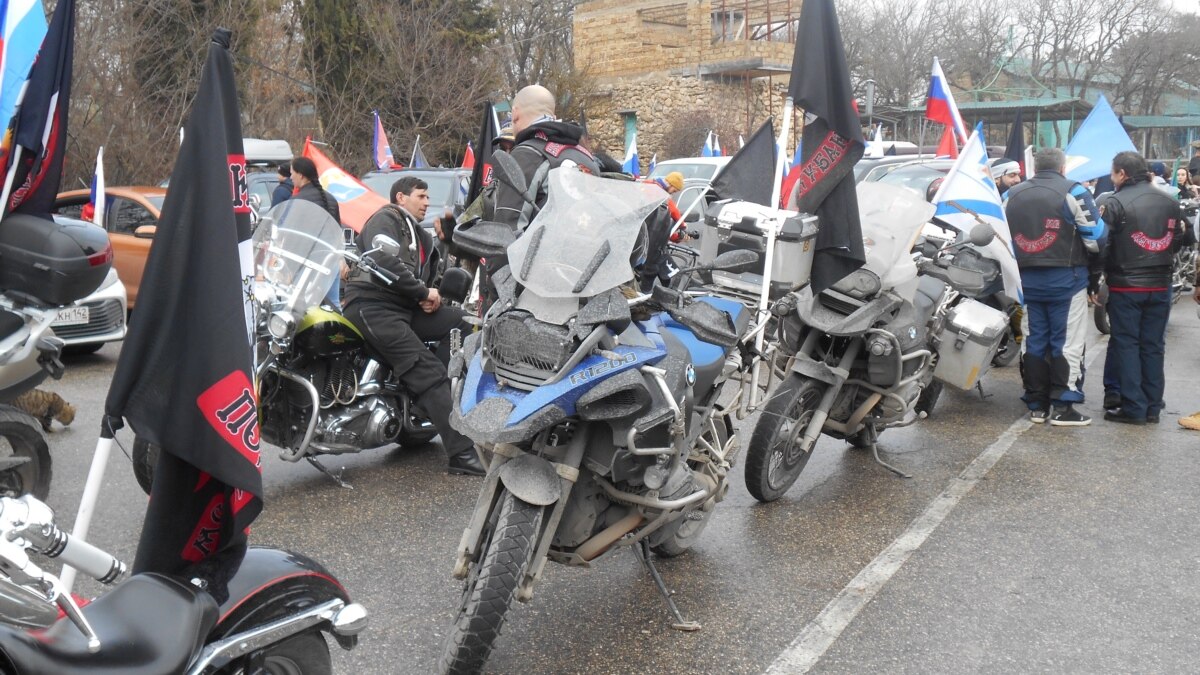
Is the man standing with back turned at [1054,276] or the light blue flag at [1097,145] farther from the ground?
the light blue flag at [1097,145]

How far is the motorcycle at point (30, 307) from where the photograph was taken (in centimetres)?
523

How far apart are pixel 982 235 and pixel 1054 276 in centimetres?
140

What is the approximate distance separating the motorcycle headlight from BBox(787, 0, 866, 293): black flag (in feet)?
9.09

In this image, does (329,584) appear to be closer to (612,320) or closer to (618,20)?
(612,320)

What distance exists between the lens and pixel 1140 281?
7.89m

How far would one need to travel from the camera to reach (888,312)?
6.14 meters

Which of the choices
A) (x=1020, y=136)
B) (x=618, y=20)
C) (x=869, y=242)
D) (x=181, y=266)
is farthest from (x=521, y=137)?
(x=618, y=20)

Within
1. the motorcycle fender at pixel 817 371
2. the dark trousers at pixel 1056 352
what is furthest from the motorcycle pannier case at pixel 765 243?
the dark trousers at pixel 1056 352

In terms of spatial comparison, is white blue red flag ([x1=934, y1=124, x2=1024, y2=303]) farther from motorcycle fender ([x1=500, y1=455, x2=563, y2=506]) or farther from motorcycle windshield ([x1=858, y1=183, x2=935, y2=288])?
motorcycle fender ([x1=500, y1=455, x2=563, y2=506])

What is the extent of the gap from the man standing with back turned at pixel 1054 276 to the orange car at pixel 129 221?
26.4 ft

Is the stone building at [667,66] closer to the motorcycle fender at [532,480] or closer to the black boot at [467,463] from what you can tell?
the black boot at [467,463]

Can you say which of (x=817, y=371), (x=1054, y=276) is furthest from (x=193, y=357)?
(x=1054, y=276)

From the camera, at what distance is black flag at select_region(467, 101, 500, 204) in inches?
321

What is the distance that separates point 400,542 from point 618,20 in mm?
34727
